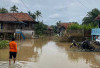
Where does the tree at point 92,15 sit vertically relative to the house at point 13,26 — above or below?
above

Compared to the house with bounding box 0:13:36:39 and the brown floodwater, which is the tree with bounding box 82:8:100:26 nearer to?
the house with bounding box 0:13:36:39

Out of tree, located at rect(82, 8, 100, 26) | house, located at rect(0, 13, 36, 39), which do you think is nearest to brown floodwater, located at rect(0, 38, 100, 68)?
house, located at rect(0, 13, 36, 39)

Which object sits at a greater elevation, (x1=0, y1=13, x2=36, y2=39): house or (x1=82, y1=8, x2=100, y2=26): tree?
(x1=82, y1=8, x2=100, y2=26): tree

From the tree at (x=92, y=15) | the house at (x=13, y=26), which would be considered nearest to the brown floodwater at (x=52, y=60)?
the house at (x=13, y=26)

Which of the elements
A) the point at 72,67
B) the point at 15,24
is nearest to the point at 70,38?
the point at 15,24

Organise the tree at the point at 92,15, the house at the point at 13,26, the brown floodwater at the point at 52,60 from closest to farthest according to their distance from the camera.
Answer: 1. the brown floodwater at the point at 52,60
2. the house at the point at 13,26
3. the tree at the point at 92,15

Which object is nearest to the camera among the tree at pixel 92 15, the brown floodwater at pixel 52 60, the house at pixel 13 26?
the brown floodwater at pixel 52 60

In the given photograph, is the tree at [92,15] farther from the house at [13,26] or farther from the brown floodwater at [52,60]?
the brown floodwater at [52,60]

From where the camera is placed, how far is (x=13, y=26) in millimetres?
32531

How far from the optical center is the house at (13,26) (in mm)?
29516

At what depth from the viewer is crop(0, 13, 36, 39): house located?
29516 millimetres

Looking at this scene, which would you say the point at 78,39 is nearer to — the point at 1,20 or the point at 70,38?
the point at 70,38

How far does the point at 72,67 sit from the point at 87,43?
25.2 ft

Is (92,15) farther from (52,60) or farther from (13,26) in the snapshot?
(52,60)
